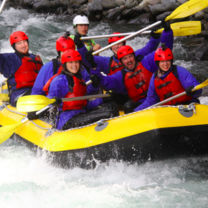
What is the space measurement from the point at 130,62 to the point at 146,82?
12.3 inches

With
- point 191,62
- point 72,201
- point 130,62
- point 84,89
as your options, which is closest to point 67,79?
point 84,89

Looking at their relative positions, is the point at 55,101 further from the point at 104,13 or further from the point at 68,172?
the point at 104,13

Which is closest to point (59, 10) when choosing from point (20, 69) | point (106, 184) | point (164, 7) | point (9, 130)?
point (164, 7)

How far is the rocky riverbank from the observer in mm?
10398

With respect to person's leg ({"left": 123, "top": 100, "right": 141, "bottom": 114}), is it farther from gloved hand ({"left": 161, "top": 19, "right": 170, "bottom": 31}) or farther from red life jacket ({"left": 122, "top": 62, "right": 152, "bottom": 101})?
gloved hand ({"left": 161, "top": 19, "right": 170, "bottom": 31})

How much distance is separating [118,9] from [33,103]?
9.25 meters

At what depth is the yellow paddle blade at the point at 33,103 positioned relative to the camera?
128 inches

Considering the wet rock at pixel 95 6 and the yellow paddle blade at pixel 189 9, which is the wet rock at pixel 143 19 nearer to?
the wet rock at pixel 95 6

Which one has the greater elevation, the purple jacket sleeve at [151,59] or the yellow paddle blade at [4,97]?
the purple jacket sleeve at [151,59]

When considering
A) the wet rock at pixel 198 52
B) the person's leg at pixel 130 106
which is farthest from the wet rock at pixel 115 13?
the person's leg at pixel 130 106

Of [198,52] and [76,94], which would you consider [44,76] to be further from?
[198,52]

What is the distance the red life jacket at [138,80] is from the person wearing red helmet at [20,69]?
1324mm

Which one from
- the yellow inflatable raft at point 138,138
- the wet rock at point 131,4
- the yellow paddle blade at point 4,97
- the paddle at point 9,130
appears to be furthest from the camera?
the wet rock at point 131,4

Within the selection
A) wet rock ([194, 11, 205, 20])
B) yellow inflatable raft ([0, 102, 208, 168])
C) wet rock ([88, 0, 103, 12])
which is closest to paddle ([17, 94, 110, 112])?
yellow inflatable raft ([0, 102, 208, 168])
